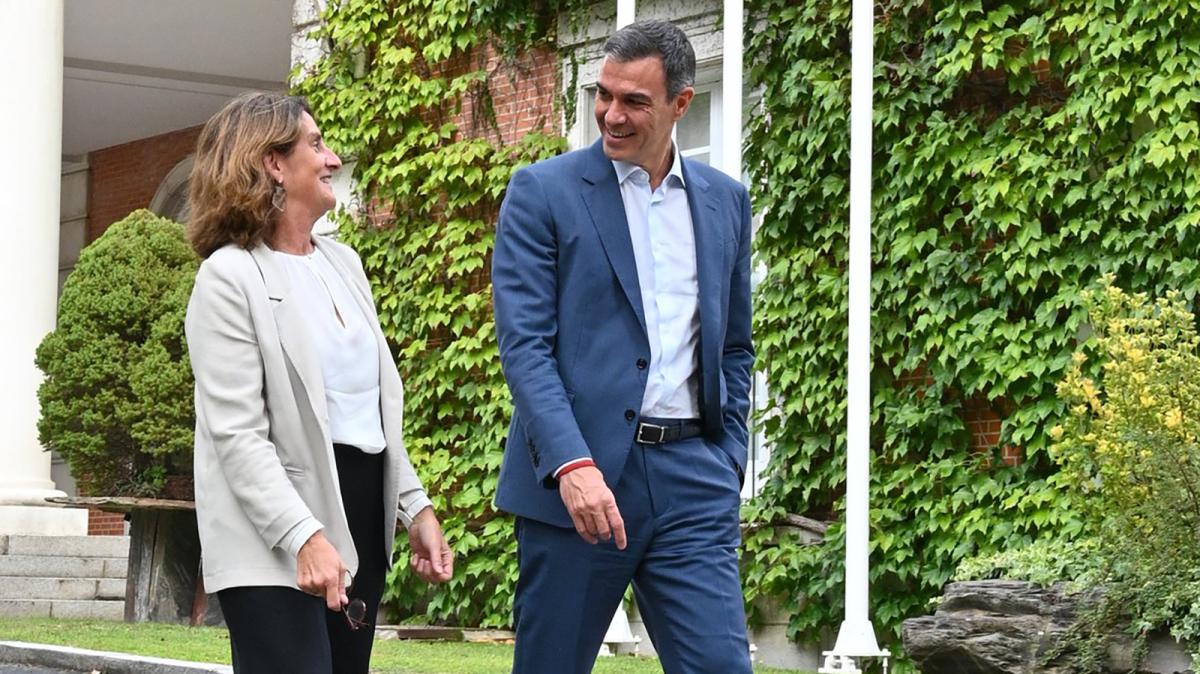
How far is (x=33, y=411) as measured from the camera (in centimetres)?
1347

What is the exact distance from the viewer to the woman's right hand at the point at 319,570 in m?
3.26

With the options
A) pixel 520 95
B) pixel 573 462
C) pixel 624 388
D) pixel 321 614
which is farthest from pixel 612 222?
pixel 520 95

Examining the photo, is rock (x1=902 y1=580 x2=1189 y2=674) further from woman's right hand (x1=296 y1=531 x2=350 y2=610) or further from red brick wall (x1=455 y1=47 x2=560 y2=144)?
red brick wall (x1=455 y1=47 x2=560 y2=144)

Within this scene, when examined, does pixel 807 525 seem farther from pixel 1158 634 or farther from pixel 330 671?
pixel 330 671

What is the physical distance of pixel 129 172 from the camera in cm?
2077

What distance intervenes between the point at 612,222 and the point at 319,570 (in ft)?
3.04

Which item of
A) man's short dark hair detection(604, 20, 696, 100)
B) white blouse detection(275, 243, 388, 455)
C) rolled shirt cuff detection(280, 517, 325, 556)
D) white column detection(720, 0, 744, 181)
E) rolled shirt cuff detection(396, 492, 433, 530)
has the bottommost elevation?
rolled shirt cuff detection(280, 517, 325, 556)

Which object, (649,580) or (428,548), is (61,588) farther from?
(649,580)

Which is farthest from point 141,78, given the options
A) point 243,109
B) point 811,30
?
point 243,109

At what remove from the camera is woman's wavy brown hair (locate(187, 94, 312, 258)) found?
347 cm

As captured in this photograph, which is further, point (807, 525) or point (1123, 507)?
point (807, 525)

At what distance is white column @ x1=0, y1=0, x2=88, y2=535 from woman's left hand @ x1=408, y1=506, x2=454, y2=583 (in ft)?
33.1

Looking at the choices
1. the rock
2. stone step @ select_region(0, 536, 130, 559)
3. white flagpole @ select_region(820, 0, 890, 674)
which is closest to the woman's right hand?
the rock

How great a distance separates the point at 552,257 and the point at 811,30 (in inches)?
253
